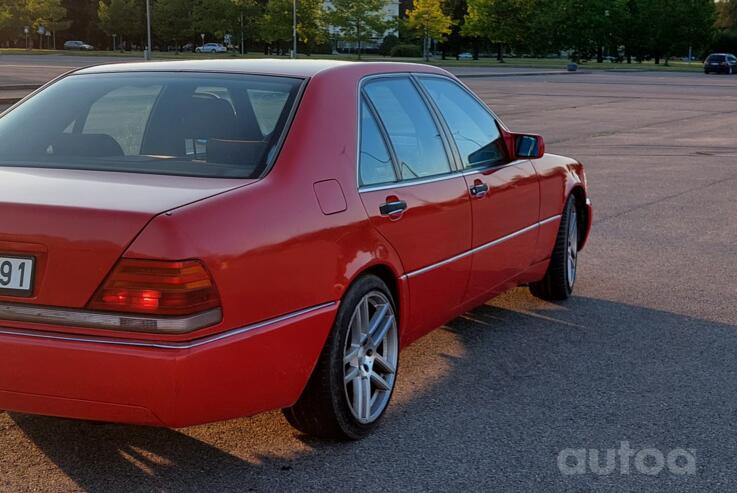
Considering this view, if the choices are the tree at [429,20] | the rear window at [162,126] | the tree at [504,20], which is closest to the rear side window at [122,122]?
the rear window at [162,126]

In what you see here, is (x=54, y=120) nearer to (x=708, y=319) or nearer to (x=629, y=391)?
(x=629, y=391)

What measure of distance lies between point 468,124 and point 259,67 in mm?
1340

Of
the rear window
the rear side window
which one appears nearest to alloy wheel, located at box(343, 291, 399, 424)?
the rear window

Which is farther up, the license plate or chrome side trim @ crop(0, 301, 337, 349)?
the license plate

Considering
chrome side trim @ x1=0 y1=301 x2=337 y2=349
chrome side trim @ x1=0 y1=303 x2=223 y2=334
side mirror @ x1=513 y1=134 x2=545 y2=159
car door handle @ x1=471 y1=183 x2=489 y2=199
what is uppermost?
side mirror @ x1=513 y1=134 x2=545 y2=159

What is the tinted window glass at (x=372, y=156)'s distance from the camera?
14.7 feet

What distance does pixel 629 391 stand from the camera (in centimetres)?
513

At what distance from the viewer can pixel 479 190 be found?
17.9 ft

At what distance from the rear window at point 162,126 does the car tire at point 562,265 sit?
2.84m

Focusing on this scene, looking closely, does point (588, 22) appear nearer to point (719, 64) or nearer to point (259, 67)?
point (719, 64)

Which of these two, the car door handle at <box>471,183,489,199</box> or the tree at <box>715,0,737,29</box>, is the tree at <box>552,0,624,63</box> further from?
the car door handle at <box>471,183,489,199</box>

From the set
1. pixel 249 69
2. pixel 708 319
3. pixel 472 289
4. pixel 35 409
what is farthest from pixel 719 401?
pixel 35 409

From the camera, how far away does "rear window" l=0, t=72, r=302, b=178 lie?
4211 mm

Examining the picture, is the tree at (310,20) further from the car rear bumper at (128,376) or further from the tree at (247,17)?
the car rear bumper at (128,376)
